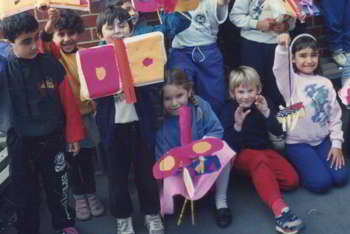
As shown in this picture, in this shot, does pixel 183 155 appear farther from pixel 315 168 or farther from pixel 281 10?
pixel 281 10

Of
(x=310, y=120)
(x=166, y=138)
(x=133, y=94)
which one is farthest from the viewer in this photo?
(x=310, y=120)

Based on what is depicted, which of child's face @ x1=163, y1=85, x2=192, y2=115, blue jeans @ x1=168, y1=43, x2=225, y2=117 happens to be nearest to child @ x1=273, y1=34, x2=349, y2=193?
blue jeans @ x1=168, y1=43, x2=225, y2=117

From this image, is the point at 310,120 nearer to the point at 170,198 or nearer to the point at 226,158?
the point at 226,158

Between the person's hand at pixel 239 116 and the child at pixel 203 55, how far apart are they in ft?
0.66

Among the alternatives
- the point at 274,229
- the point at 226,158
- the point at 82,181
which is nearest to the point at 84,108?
the point at 82,181

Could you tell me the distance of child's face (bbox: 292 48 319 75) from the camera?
307 centimetres

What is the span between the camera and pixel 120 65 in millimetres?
2352

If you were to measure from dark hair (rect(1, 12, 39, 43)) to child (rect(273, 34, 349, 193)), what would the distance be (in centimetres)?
153

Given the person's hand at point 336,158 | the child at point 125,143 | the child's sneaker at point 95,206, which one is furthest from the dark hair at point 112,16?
the person's hand at point 336,158

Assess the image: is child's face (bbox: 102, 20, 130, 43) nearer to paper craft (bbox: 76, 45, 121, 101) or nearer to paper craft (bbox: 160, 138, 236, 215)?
paper craft (bbox: 76, 45, 121, 101)

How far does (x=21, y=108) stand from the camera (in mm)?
2410

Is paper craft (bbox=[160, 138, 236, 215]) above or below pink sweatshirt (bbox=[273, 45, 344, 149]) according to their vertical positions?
below

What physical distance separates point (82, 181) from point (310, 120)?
59.6 inches

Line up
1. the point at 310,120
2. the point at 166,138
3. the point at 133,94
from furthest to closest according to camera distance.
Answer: the point at 310,120 < the point at 166,138 < the point at 133,94
